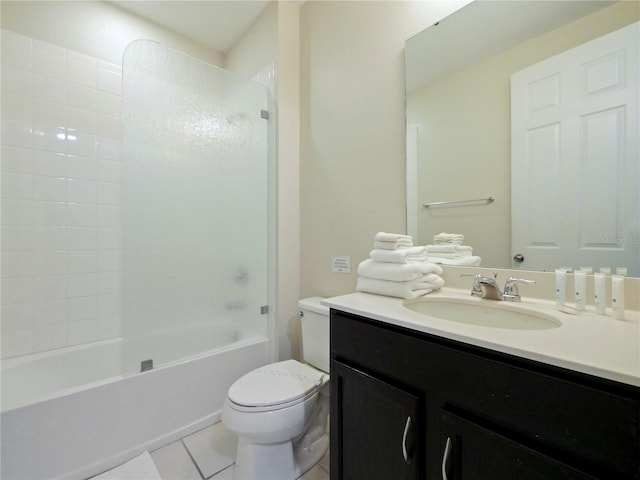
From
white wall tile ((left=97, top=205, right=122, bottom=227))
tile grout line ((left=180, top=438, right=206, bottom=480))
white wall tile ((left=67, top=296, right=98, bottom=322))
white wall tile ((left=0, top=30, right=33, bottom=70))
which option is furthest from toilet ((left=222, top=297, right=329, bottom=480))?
white wall tile ((left=0, top=30, right=33, bottom=70))

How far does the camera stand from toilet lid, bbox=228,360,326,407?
3.64 ft

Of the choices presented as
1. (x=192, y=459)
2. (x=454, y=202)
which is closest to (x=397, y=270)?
(x=454, y=202)

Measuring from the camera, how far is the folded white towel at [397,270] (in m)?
1.03

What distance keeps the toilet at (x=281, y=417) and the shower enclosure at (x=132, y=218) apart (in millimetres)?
551

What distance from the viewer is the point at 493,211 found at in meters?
1.10

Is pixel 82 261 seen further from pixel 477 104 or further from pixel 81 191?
pixel 477 104

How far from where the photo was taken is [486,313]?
0.95 m

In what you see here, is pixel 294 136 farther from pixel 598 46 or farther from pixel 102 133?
pixel 598 46

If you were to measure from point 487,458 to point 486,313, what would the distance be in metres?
0.47

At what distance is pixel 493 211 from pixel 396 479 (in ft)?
3.20

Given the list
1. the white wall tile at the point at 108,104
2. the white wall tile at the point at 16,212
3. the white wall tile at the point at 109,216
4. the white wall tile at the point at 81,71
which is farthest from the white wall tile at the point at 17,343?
the white wall tile at the point at 81,71

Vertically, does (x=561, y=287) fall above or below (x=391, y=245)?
below

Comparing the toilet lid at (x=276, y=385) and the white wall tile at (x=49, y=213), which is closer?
the toilet lid at (x=276, y=385)

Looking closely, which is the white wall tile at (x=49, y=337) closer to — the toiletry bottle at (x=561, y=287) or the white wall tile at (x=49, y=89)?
the white wall tile at (x=49, y=89)
